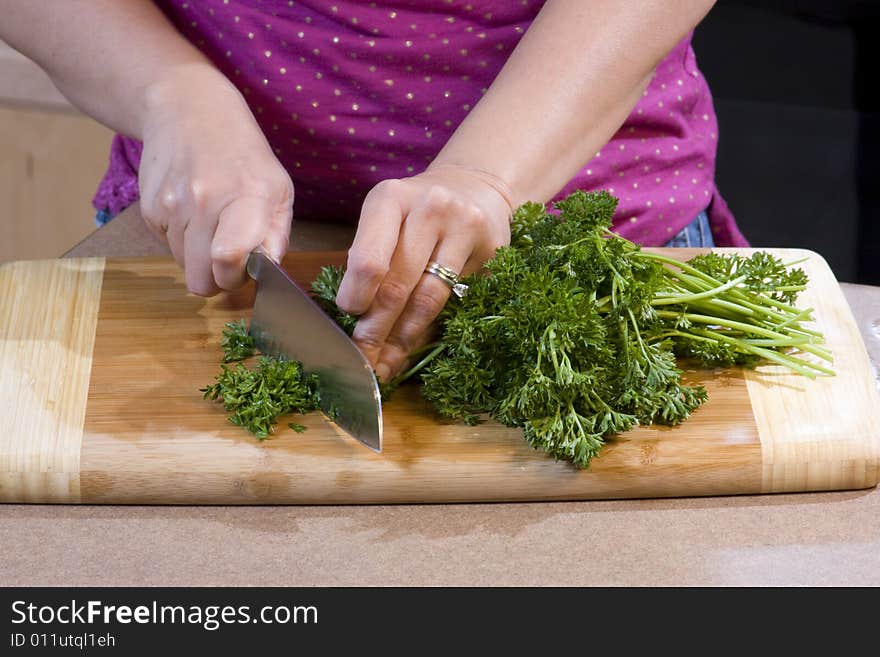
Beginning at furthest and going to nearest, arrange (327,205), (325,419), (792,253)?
(327,205) < (792,253) < (325,419)

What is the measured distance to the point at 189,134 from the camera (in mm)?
1324

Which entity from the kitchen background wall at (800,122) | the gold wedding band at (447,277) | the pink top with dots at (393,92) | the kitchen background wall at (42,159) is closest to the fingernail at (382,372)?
the gold wedding band at (447,277)

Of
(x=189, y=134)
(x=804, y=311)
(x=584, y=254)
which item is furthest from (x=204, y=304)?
(x=804, y=311)

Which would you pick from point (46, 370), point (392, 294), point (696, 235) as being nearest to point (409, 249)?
point (392, 294)

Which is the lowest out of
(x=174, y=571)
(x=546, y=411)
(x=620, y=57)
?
(x=174, y=571)

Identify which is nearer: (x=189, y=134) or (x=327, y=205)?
(x=189, y=134)

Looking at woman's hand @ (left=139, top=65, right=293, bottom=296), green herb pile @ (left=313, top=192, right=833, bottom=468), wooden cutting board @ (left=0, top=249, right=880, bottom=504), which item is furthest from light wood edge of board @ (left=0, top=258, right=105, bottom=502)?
green herb pile @ (left=313, top=192, right=833, bottom=468)

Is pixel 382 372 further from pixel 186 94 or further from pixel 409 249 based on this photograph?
pixel 186 94

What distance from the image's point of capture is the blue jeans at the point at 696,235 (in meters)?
1.58

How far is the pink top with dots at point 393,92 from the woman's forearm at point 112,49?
0.07 meters

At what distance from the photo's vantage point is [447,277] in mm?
1207

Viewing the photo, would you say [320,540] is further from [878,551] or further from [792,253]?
[792,253]

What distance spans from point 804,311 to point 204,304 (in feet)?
2.38

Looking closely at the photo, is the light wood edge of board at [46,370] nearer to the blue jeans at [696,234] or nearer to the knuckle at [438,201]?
the knuckle at [438,201]
